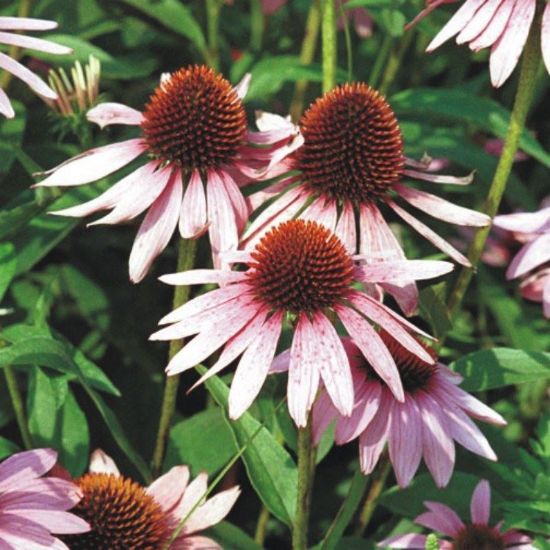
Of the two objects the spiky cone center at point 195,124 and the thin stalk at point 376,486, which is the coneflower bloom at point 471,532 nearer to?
the thin stalk at point 376,486

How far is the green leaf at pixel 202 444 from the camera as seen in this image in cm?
127

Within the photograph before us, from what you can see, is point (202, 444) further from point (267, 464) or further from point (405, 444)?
point (405, 444)

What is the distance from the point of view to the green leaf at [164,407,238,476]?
1.27 metres

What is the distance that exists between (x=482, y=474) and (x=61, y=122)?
0.68m

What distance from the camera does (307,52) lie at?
1.70 metres

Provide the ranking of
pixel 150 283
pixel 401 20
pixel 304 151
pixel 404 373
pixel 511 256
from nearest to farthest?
pixel 404 373 < pixel 304 151 < pixel 401 20 < pixel 150 283 < pixel 511 256

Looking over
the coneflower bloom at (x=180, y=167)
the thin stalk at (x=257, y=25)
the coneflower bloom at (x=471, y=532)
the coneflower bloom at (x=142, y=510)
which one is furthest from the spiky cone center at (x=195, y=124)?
the thin stalk at (x=257, y=25)

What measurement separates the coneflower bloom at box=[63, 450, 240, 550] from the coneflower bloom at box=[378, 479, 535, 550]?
19 centimetres

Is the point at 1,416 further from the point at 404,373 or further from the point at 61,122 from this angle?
the point at 404,373

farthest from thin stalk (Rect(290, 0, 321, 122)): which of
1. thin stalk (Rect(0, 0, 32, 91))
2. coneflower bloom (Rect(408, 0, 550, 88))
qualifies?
coneflower bloom (Rect(408, 0, 550, 88))

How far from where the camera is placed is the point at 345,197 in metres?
1.16

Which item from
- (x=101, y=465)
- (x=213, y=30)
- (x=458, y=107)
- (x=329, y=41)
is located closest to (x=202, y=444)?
(x=101, y=465)

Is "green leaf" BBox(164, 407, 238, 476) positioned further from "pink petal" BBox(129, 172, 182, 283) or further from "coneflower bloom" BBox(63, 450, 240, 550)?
"pink petal" BBox(129, 172, 182, 283)

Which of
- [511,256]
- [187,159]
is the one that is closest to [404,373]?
[187,159]
